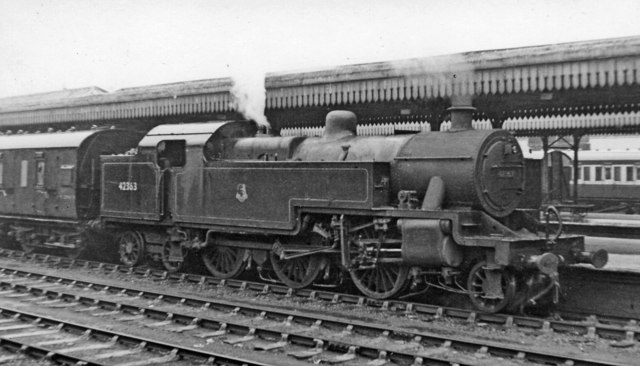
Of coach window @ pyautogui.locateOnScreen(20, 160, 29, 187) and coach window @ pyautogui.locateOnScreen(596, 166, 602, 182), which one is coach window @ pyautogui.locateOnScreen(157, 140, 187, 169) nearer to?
coach window @ pyautogui.locateOnScreen(20, 160, 29, 187)

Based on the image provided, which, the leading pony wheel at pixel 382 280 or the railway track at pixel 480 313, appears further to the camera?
the leading pony wheel at pixel 382 280

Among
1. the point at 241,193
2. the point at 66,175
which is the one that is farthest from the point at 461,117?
the point at 66,175

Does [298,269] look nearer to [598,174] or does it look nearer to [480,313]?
[480,313]

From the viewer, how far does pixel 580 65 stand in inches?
362

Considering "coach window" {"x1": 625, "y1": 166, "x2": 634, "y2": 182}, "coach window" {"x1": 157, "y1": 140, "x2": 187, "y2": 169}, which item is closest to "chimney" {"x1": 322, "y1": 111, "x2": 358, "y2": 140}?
"coach window" {"x1": 157, "y1": 140, "x2": 187, "y2": 169}

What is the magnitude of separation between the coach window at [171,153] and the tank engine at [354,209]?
0.02 metres

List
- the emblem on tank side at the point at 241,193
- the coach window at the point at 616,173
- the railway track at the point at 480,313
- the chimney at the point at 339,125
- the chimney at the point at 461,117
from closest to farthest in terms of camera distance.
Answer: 1. the railway track at the point at 480,313
2. the chimney at the point at 461,117
3. the chimney at the point at 339,125
4. the emblem on tank side at the point at 241,193
5. the coach window at the point at 616,173

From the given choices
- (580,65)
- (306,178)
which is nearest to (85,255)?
(306,178)

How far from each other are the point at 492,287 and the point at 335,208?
242 centimetres

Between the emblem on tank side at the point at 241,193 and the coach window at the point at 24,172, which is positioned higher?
the coach window at the point at 24,172

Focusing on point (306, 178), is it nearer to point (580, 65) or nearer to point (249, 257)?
point (249, 257)

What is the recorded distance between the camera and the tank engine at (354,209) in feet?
27.4

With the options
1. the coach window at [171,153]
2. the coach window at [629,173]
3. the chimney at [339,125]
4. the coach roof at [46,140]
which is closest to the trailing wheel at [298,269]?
the chimney at [339,125]

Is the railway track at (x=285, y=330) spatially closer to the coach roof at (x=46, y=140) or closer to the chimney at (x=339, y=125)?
the chimney at (x=339, y=125)
